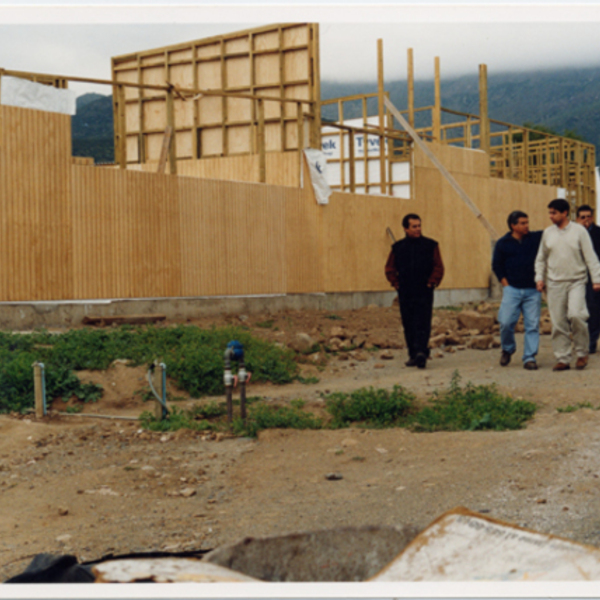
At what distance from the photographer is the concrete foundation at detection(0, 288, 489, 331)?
1262 cm

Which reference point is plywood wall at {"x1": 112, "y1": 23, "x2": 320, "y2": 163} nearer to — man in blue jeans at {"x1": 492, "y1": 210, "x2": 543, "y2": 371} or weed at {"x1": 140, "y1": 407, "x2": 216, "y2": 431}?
man in blue jeans at {"x1": 492, "y1": 210, "x2": 543, "y2": 371}

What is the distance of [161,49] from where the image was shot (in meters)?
19.8

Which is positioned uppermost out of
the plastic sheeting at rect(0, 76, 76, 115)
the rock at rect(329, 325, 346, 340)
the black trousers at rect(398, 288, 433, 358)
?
the plastic sheeting at rect(0, 76, 76, 115)

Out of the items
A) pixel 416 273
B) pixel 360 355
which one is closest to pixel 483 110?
pixel 360 355

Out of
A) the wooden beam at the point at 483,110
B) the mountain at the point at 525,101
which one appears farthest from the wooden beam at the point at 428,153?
the mountain at the point at 525,101

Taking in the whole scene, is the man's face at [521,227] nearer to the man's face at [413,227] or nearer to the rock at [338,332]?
the man's face at [413,227]

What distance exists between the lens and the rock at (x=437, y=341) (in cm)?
1298

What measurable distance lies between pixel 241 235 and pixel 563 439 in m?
10.5

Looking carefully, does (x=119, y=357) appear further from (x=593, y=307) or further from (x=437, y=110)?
(x=437, y=110)

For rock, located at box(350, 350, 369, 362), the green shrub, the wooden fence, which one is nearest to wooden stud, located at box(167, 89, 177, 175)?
the wooden fence

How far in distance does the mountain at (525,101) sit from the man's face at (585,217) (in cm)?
8424

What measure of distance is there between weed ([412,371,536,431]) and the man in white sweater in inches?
66.1

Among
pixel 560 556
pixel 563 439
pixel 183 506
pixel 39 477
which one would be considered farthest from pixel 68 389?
pixel 560 556

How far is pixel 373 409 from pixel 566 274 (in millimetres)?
3138
